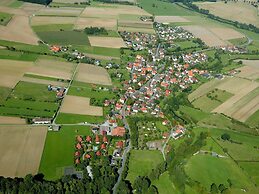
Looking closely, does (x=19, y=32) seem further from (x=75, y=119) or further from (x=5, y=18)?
(x=75, y=119)

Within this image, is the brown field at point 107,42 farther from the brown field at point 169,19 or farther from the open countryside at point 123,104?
the brown field at point 169,19

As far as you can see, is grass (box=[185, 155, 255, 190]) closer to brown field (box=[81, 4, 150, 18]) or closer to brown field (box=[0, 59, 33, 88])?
brown field (box=[0, 59, 33, 88])

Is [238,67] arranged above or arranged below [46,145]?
below

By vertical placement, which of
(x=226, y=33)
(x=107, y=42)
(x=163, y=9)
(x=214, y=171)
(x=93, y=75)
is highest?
(x=214, y=171)

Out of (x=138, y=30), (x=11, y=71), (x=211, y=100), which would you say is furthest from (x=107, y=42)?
(x=211, y=100)

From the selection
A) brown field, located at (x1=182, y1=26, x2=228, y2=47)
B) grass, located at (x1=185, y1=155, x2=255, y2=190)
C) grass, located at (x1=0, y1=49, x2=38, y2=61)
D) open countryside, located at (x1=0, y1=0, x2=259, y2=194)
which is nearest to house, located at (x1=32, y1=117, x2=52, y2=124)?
open countryside, located at (x1=0, y1=0, x2=259, y2=194)

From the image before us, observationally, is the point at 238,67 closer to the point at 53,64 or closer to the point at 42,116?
the point at 53,64

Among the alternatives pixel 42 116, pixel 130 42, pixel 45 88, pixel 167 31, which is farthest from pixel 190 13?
pixel 42 116

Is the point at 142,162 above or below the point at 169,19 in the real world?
above

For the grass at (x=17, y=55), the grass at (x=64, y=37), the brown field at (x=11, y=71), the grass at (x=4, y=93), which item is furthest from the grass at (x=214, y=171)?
the grass at (x=64, y=37)
